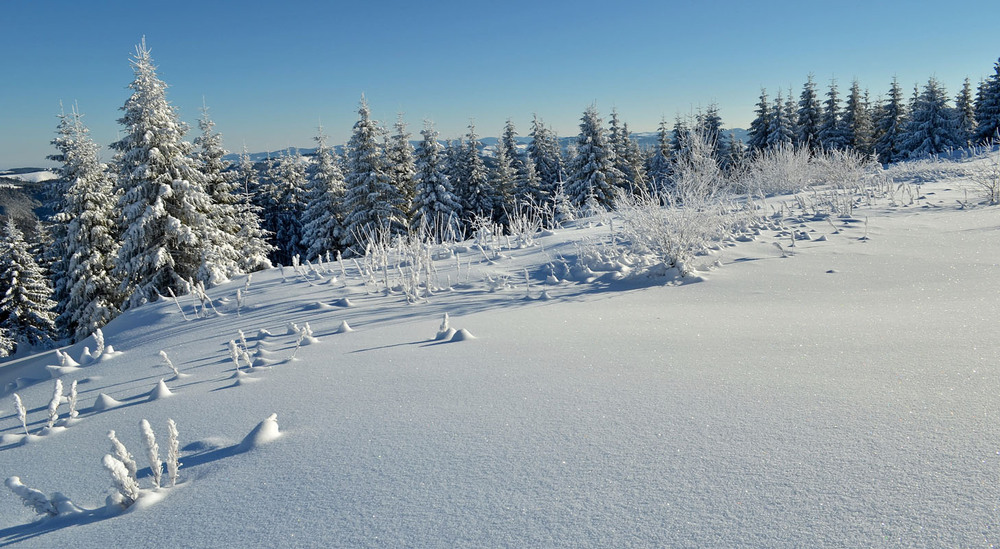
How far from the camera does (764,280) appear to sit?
5.20 metres

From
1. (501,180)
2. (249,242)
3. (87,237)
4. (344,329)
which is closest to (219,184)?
(249,242)

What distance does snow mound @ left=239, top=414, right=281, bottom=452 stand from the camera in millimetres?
2219

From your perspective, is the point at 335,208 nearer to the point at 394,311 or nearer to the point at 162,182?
the point at 162,182

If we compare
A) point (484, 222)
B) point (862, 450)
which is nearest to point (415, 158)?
point (484, 222)

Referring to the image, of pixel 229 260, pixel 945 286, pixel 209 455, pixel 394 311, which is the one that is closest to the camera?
pixel 209 455

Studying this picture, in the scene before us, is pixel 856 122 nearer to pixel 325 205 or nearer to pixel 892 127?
pixel 892 127

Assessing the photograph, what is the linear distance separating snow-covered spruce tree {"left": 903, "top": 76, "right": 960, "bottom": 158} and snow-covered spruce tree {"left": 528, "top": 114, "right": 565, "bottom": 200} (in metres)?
24.3

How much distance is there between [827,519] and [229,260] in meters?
19.9

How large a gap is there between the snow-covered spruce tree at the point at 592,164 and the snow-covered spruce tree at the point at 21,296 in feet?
94.7

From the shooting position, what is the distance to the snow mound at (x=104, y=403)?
2994 mm

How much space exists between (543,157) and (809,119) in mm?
21274

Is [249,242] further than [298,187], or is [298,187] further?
[298,187]

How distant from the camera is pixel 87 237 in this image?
19.9 meters

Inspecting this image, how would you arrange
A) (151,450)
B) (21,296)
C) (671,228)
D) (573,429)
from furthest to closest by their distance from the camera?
(21,296)
(671,228)
(573,429)
(151,450)
